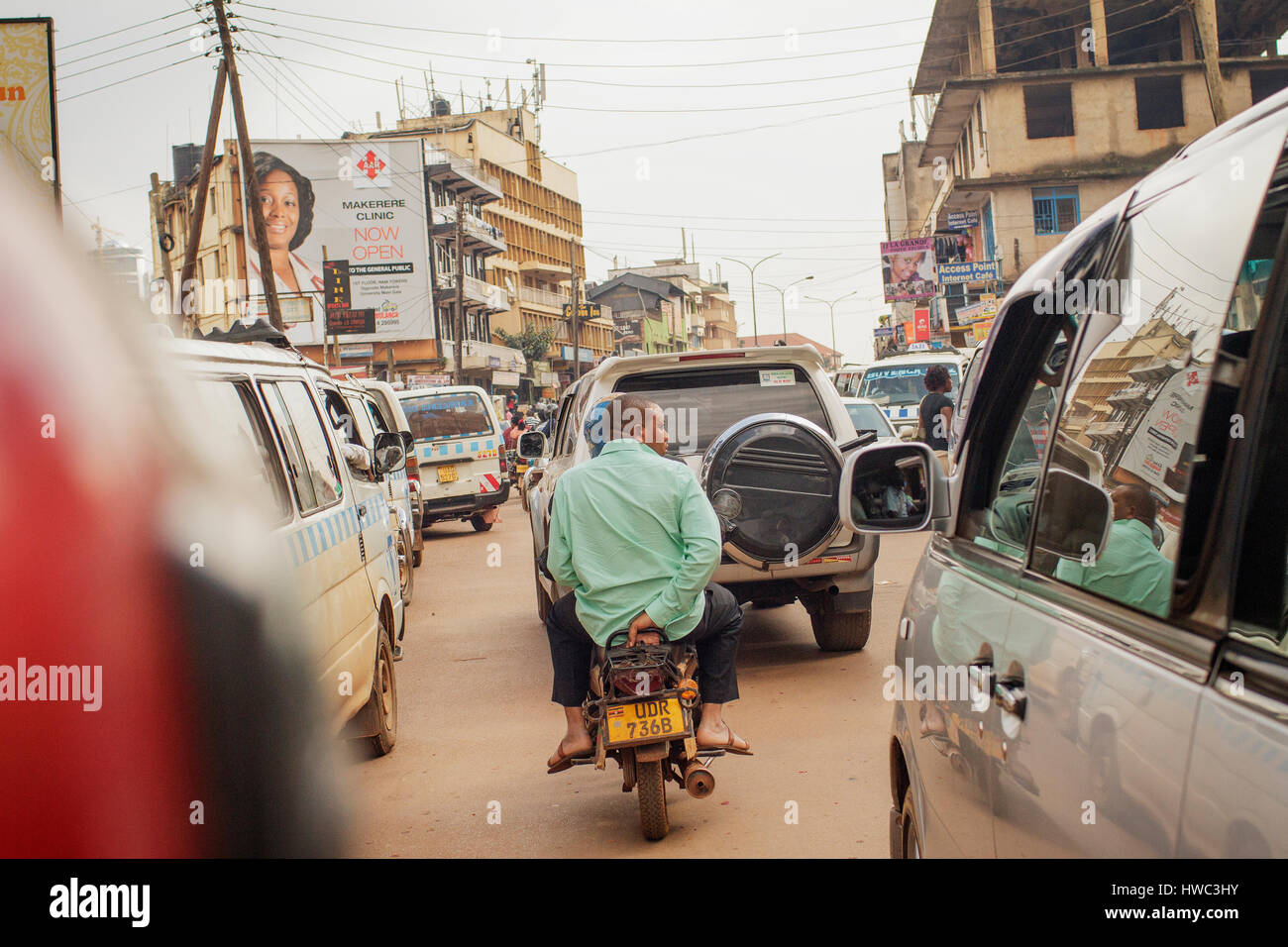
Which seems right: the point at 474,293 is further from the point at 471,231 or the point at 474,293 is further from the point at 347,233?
the point at 347,233

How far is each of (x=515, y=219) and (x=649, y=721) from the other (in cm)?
8849

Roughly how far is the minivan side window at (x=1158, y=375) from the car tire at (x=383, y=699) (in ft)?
16.0

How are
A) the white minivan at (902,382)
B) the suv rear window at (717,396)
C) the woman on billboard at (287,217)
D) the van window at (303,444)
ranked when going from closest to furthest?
1. the van window at (303,444)
2. the suv rear window at (717,396)
3. the white minivan at (902,382)
4. the woman on billboard at (287,217)

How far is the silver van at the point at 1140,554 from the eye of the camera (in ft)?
4.74

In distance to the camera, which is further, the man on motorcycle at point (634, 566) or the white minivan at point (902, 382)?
the white minivan at point (902, 382)

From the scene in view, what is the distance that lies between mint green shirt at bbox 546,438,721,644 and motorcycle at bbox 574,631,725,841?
0.41ft

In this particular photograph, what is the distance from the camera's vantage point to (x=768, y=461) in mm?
7215

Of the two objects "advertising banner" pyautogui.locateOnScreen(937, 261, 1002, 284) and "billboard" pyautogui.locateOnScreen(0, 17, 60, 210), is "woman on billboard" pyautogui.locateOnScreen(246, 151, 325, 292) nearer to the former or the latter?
"advertising banner" pyautogui.locateOnScreen(937, 261, 1002, 284)

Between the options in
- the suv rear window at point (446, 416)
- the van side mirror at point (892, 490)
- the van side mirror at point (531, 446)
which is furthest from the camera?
the suv rear window at point (446, 416)

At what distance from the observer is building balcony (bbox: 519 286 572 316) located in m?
91.2

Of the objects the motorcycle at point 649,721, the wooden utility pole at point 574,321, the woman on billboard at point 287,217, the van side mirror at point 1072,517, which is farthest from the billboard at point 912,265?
the van side mirror at point 1072,517

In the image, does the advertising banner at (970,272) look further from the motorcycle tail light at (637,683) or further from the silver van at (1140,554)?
the silver van at (1140,554)

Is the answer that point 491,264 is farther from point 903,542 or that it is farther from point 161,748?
point 161,748
